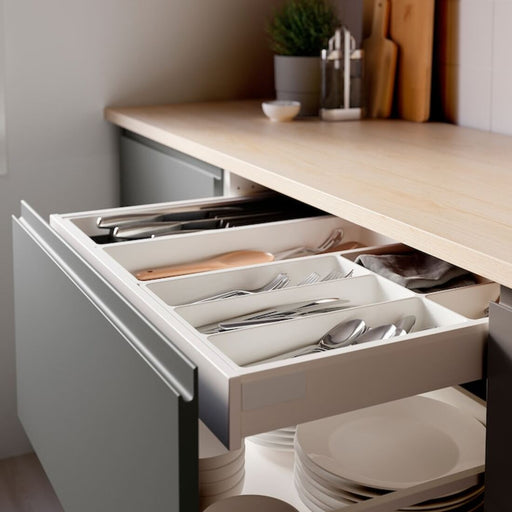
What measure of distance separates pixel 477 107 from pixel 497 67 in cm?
10

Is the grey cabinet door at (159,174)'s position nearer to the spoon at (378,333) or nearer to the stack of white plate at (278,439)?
the stack of white plate at (278,439)

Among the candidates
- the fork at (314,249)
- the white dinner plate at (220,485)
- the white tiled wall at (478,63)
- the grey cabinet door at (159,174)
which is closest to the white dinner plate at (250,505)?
the white dinner plate at (220,485)

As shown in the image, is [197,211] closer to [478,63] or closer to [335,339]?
[335,339]

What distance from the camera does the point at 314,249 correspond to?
1.46 metres

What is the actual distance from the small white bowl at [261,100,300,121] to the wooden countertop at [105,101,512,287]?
0.02 m

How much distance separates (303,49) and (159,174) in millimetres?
440

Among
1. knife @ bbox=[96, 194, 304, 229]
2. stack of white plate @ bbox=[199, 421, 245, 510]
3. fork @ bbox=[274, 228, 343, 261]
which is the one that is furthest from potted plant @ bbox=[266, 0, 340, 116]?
stack of white plate @ bbox=[199, 421, 245, 510]

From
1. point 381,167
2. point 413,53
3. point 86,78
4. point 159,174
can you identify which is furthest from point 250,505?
point 86,78

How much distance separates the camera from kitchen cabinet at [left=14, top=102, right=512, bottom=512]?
2.93 feet

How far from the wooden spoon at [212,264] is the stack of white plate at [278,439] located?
0.84 ft

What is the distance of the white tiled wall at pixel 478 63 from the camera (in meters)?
1.75

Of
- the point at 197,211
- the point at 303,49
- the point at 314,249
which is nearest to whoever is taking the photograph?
the point at 314,249

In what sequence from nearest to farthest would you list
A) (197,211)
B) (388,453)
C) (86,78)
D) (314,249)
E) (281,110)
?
(388,453) < (314,249) < (197,211) < (281,110) < (86,78)

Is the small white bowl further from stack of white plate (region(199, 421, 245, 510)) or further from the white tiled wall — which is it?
stack of white plate (region(199, 421, 245, 510))
